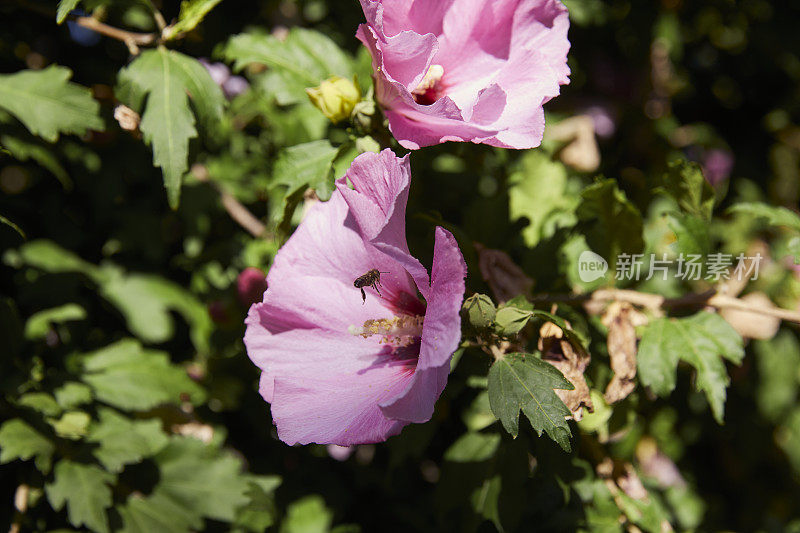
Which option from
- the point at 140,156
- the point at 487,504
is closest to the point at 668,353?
the point at 487,504

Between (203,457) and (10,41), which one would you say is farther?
(10,41)

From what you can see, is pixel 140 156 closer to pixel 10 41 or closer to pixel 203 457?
pixel 10 41

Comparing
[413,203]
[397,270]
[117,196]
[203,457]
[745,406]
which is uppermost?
[397,270]

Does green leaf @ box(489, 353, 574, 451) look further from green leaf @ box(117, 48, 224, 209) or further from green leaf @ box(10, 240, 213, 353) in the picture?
green leaf @ box(10, 240, 213, 353)

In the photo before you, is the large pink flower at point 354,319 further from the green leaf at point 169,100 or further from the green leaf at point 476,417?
the green leaf at point 476,417

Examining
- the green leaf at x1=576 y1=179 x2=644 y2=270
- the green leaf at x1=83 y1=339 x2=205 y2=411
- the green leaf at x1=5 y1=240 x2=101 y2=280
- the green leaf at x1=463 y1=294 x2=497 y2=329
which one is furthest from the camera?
the green leaf at x1=5 y1=240 x2=101 y2=280

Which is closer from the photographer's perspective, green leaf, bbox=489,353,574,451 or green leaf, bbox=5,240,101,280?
green leaf, bbox=489,353,574,451

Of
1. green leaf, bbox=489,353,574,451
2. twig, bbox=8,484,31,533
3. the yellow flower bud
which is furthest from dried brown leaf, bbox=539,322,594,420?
twig, bbox=8,484,31,533

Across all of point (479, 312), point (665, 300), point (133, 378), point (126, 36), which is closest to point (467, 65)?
point (479, 312)

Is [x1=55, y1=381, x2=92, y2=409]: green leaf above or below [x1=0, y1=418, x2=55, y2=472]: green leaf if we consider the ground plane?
below
